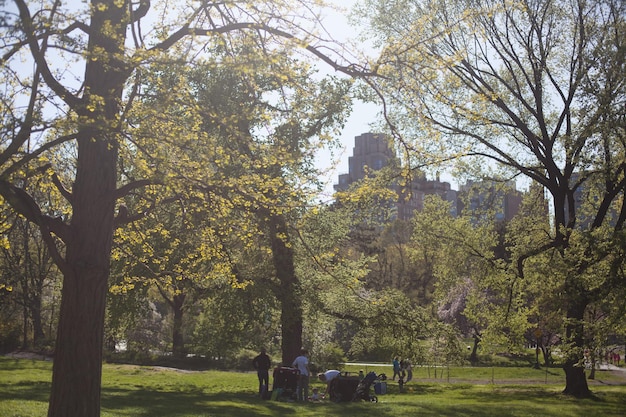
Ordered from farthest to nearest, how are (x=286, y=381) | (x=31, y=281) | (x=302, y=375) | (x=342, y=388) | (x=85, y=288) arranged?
(x=31, y=281)
(x=342, y=388)
(x=286, y=381)
(x=302, y=375)
(x=85, y=288)

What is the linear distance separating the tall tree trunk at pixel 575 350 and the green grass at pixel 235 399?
50 cm

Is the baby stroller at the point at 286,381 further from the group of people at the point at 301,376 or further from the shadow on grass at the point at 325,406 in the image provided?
the shadow on grass at the point at 325,406

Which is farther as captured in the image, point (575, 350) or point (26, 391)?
point (575, 350)

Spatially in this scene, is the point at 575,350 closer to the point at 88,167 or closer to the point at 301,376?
the point at 301,376

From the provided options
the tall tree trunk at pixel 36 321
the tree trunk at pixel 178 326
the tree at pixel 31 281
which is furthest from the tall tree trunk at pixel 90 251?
the tall tree trunk at pixel 36 321

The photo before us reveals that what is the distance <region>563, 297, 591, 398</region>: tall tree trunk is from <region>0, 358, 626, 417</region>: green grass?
19.5 inches

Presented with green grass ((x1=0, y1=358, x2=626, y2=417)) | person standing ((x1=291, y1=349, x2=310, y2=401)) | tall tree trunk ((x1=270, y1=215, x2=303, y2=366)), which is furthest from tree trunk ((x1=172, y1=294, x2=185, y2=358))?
person standing ((x1=291, y1=349, x2=310, y2=401))

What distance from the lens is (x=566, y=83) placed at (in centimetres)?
2369

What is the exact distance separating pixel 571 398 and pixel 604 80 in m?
9.89

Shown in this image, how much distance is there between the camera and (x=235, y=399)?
18.4m

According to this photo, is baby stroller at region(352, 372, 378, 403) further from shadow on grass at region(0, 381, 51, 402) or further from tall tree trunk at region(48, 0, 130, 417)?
tall tree trunk at region(48, 0, 130, 417)

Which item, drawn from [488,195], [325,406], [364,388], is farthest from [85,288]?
[488,195]

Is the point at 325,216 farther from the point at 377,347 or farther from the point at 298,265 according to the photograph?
the point at 377,347

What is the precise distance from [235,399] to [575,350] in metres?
8.97
